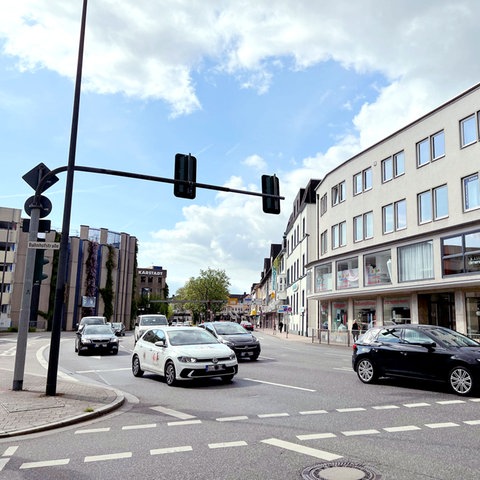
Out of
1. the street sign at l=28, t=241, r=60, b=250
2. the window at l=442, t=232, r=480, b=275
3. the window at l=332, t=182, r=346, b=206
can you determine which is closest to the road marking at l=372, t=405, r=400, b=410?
A: the street sign at l=28, t=241, r=60, b=250

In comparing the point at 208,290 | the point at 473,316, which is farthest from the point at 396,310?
the point at 208,290

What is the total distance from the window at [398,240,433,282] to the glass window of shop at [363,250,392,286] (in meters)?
1.07

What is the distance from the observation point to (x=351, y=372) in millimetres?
14930

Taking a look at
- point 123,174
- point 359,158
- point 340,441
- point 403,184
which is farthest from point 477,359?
point 359,158

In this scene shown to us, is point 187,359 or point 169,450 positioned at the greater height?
point 187,359

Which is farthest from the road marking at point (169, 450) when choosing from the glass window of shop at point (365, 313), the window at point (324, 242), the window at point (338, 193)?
the window at point (324, 242)

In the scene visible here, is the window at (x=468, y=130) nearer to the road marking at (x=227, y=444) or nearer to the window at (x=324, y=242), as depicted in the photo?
the window at (x=324, y=242)

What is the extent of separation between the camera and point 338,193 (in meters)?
38.1

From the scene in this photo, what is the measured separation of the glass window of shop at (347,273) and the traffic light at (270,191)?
842 inches

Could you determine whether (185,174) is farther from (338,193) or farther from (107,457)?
(338,193)

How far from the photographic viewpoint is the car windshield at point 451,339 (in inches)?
437

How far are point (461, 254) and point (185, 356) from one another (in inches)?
677

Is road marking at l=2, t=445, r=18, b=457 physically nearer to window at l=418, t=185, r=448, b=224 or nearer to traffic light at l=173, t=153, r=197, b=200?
traffic light at l=173, t=153, r=197, b=200

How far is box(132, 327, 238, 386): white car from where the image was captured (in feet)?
38.8
